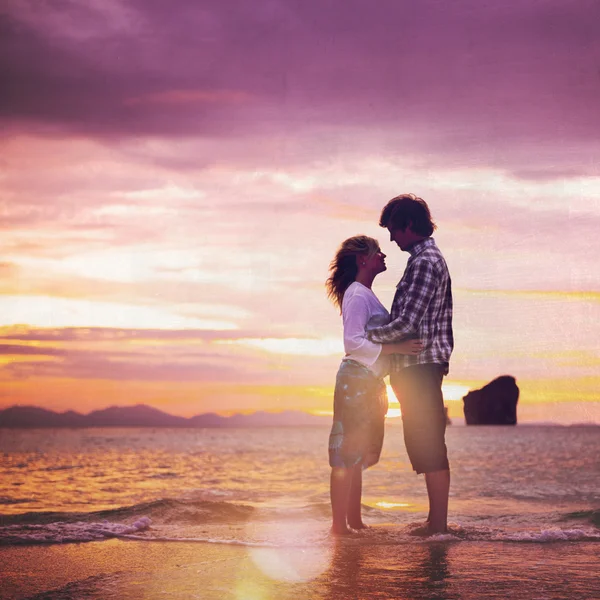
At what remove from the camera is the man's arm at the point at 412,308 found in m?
4.93

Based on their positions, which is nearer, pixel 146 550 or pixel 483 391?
pixel 146 550

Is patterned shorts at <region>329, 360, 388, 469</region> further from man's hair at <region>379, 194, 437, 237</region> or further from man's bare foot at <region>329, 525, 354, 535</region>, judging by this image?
man's hair at <region>379, 194, 437, 237</region>

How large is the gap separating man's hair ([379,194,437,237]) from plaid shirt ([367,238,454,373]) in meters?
0.09

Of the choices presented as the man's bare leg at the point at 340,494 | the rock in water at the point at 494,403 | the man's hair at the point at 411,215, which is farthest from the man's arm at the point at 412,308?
the rock in water at the point at 494,403

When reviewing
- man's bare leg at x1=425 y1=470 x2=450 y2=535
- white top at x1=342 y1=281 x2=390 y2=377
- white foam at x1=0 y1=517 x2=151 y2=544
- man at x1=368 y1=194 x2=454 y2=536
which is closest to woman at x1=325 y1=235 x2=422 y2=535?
white top at x1=342 y1=281 x2=390 y2=377

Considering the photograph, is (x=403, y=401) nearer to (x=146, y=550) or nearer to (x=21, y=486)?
(x=146, y=550)

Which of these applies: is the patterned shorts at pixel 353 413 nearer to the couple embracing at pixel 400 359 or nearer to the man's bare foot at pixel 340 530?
the couple embracing at pixel 400 359

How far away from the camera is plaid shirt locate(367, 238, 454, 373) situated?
4945 millimetres

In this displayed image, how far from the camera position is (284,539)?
17.0 feet

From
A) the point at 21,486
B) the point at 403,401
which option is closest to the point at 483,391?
the point at 21,486

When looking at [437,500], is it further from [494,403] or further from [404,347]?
[494,403]

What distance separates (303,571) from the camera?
371 cm

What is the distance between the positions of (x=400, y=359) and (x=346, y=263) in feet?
2.57

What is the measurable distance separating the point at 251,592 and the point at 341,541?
5.46 ft
